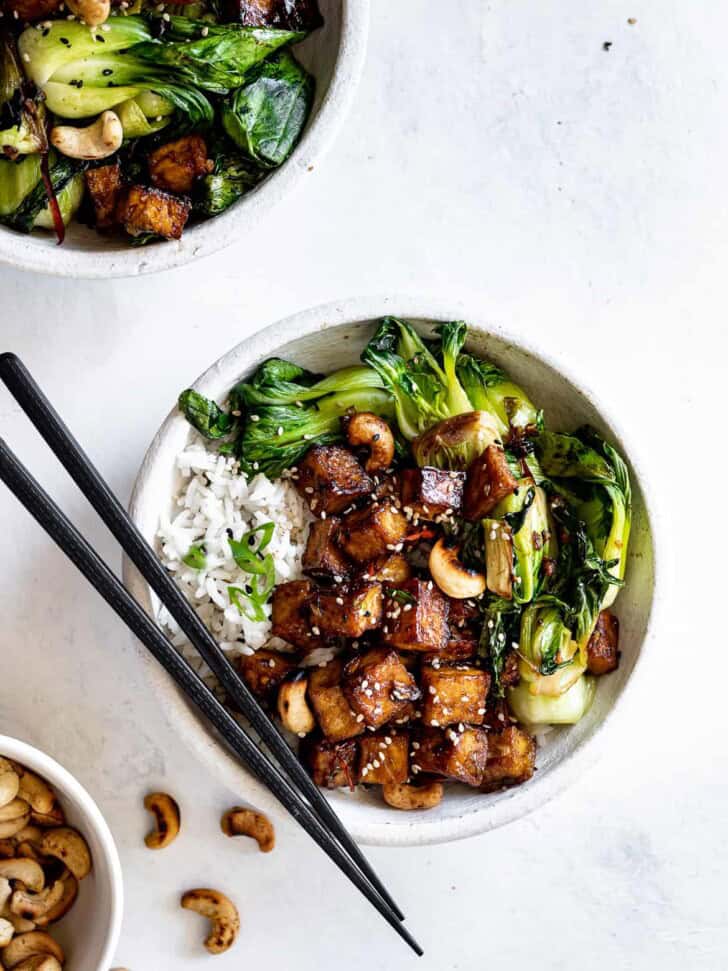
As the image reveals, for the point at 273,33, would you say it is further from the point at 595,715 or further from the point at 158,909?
the point at 158,909

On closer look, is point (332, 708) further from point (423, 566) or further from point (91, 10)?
point (91, 10)

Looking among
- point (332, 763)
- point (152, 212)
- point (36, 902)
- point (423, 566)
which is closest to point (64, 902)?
point (36, 902)

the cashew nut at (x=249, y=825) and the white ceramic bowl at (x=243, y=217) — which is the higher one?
the white ceramic bowl at (x=243, y=217)

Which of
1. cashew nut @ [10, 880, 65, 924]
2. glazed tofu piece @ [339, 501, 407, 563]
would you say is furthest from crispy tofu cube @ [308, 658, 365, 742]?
cashew nut @ [10, 880, 65, 924]

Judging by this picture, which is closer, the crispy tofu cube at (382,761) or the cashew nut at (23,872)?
the crispy tofu cube at (382,761)

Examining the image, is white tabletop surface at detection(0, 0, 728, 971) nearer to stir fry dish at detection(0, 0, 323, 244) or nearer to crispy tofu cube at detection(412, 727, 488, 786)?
stir fry dish at detection(0, 0, 323, 244)

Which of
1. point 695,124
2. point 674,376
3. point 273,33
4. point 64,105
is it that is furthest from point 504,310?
point 64,105

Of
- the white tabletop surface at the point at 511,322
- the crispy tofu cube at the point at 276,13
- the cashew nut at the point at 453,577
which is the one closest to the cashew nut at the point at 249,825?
the white tabletop surface at the point at 511,322

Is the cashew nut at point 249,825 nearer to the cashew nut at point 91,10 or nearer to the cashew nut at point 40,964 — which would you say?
the cashew nut at point 40,964
